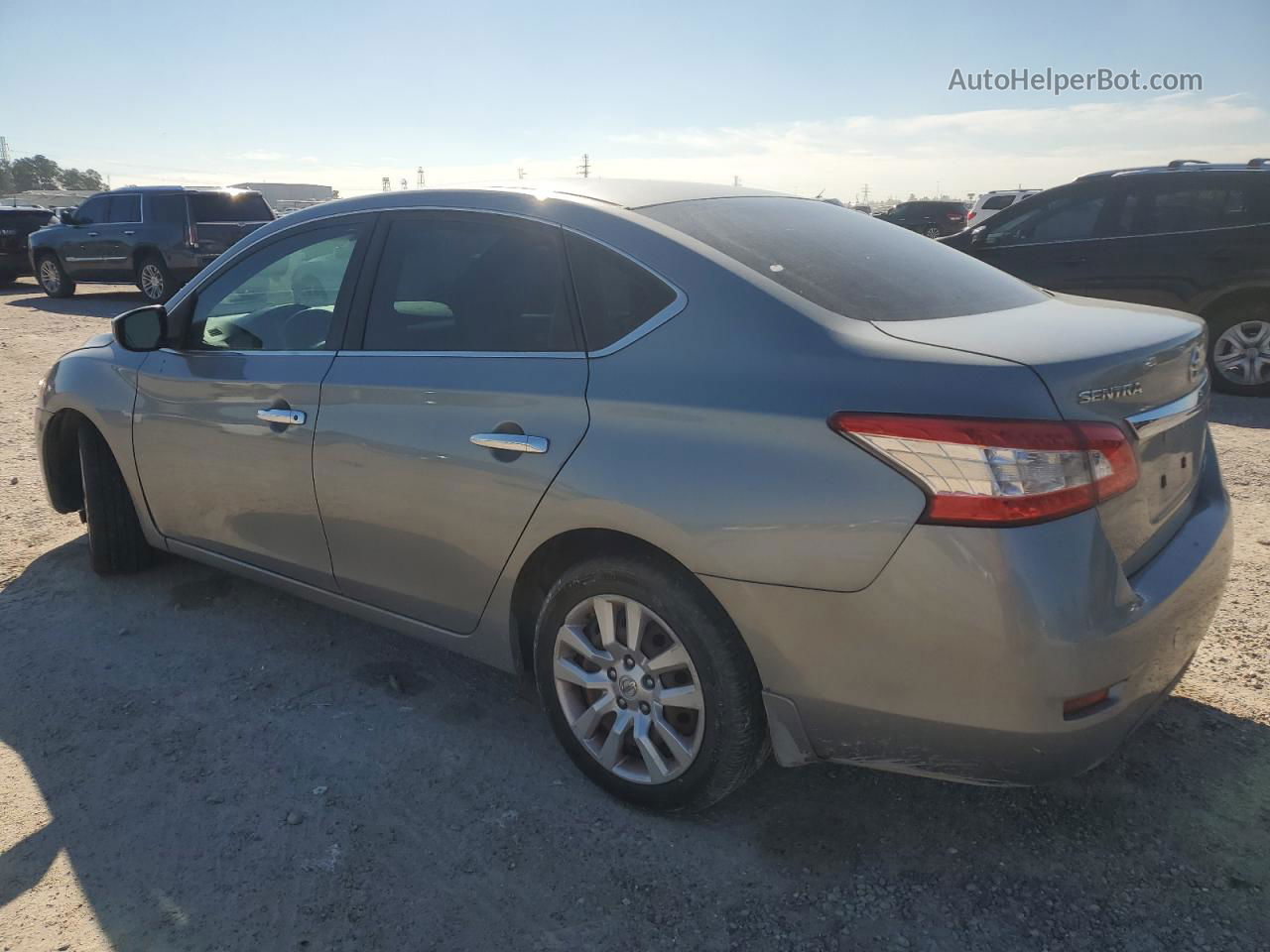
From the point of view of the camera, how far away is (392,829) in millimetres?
2652

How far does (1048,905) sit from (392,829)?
1.70 m

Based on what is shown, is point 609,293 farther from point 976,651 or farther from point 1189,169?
point 1189,169

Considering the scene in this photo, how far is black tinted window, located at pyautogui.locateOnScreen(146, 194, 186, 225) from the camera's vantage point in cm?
1523

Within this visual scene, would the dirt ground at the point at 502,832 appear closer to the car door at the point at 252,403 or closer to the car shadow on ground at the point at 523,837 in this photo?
the car shadow on ground at the point at 523,837

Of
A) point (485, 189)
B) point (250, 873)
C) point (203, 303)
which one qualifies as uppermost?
point (485, 189)

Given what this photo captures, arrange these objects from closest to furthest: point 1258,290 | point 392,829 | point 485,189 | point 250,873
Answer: point 250,873
point 392,829
point 485,189
point 1258,290

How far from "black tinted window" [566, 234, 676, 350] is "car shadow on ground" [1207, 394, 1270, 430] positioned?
5.68 meters

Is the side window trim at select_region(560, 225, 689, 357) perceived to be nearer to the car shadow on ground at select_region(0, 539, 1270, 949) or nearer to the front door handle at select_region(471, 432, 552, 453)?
the front door handle at select_region(471, 432, 552, 453)

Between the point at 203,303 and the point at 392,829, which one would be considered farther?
the point at 203,303

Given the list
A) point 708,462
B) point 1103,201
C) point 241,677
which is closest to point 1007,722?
point 708,462

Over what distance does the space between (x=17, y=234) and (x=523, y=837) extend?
2121 cm

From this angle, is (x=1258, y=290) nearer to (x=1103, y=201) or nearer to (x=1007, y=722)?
(x=1103, y=201)

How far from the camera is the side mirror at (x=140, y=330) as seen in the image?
12.2 ft

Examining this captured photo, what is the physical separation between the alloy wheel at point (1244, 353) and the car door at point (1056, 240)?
1.11 metres
